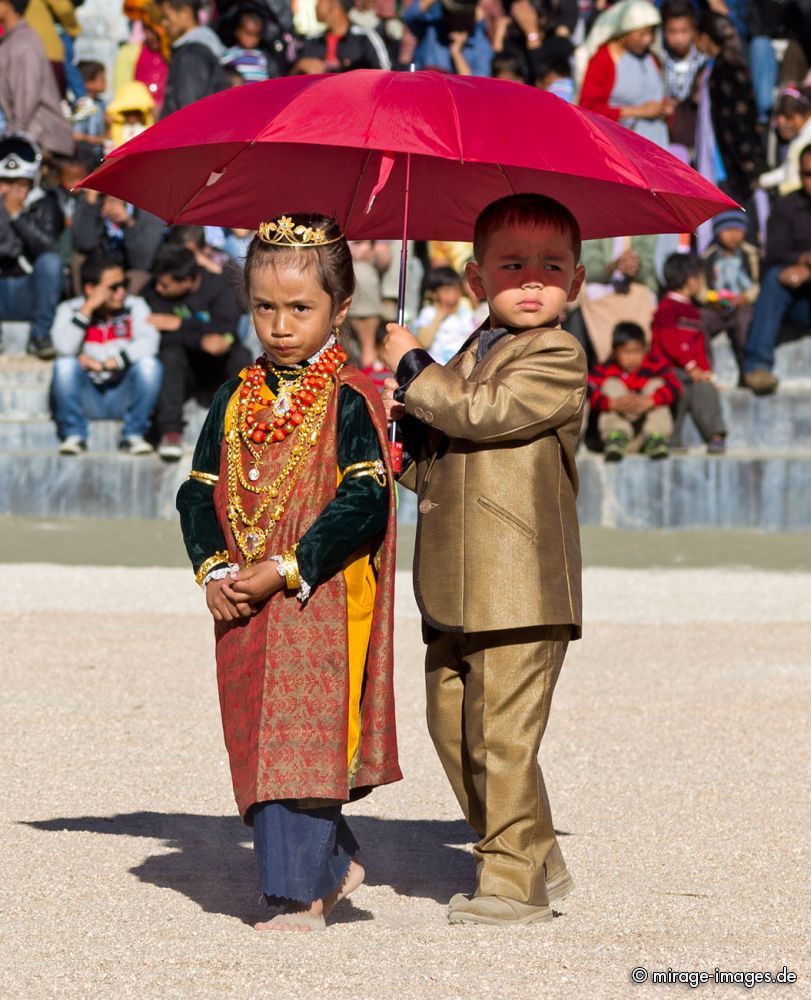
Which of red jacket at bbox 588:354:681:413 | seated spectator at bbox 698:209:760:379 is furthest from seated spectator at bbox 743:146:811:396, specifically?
red jacket at bbox 588:354:681:413

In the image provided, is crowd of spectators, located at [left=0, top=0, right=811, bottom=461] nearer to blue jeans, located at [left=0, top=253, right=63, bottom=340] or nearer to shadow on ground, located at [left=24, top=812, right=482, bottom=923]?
blue jeans, located at [left=0, top=253, right=63, bottom=340]

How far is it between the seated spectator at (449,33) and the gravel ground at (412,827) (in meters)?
6.44

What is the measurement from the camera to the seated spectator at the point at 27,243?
476 inches

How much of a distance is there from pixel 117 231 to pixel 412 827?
809cm

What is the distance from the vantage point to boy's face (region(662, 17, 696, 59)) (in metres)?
12.9

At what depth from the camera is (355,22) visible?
1412 centimetres

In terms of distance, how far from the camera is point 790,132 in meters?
13.0

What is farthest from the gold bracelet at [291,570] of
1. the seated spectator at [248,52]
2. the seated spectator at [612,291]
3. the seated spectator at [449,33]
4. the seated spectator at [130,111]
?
the seated spectator at [449,33]

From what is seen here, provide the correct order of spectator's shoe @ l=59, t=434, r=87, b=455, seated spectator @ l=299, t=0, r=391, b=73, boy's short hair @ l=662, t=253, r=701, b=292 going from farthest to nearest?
seated spectator @ l=299, t=0, r=391, b=73 < boy's short hair @ l=662, t=253, r=701, b=292 < spectator's shoe @ l=59, t=434, r=87, b=455

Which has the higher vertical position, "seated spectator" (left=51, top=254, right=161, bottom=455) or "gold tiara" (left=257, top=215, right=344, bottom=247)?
"gold tiara" (left=257, top=215, right=344, bottom=247)

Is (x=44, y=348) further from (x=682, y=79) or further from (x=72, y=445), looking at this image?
(x=682, y=79)

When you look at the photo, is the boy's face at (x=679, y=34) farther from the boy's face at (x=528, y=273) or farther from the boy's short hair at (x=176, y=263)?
the boy's face at (x=528, y=273)

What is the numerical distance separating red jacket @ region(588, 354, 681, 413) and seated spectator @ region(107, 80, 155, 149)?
3.64 metres

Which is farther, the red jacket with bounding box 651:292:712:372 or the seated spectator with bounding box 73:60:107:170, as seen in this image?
the seated spectator with bounding box 73:60:107:170
